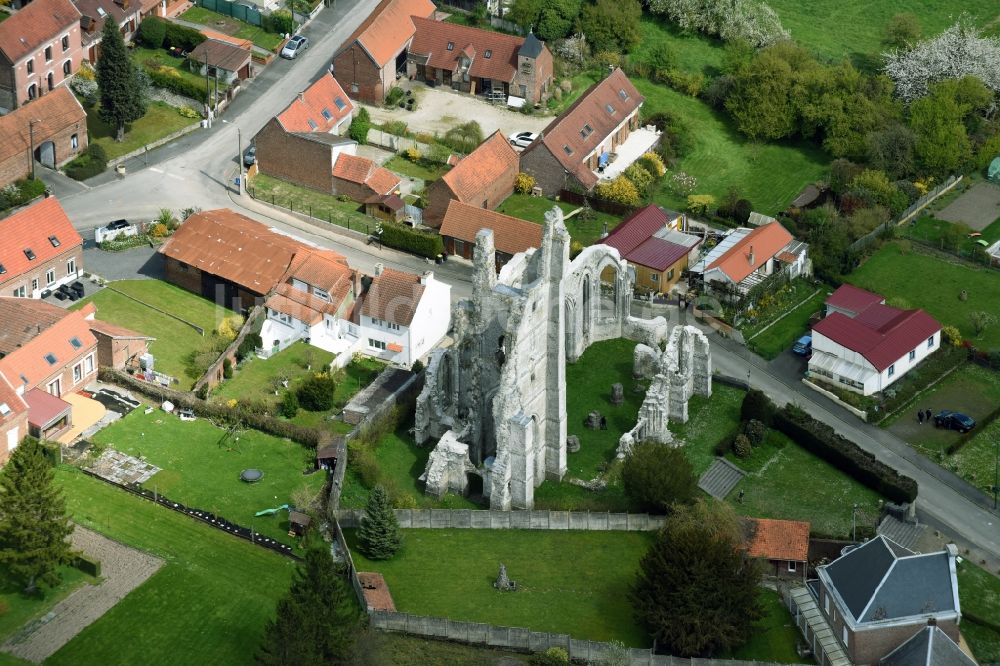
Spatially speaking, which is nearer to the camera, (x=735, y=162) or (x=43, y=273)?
(x=43, y=273)

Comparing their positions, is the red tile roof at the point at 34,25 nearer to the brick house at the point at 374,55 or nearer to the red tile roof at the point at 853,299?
the brick house at the point at 374,55

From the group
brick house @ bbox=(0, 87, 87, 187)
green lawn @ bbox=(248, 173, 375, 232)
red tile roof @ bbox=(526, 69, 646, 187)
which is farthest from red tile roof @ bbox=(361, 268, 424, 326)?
brick house @ bbox=(0, 87, 87, 187)

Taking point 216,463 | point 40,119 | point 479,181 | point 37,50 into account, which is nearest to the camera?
point 216,463

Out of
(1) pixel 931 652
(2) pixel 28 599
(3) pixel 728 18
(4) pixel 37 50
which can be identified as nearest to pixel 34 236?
(4) pixel 37 50

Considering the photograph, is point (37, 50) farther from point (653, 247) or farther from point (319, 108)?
point (653, 247)

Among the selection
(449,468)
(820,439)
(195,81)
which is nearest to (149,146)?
(195,81)

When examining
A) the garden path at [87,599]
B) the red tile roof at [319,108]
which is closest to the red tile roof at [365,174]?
the red tile roof at [319,108]
